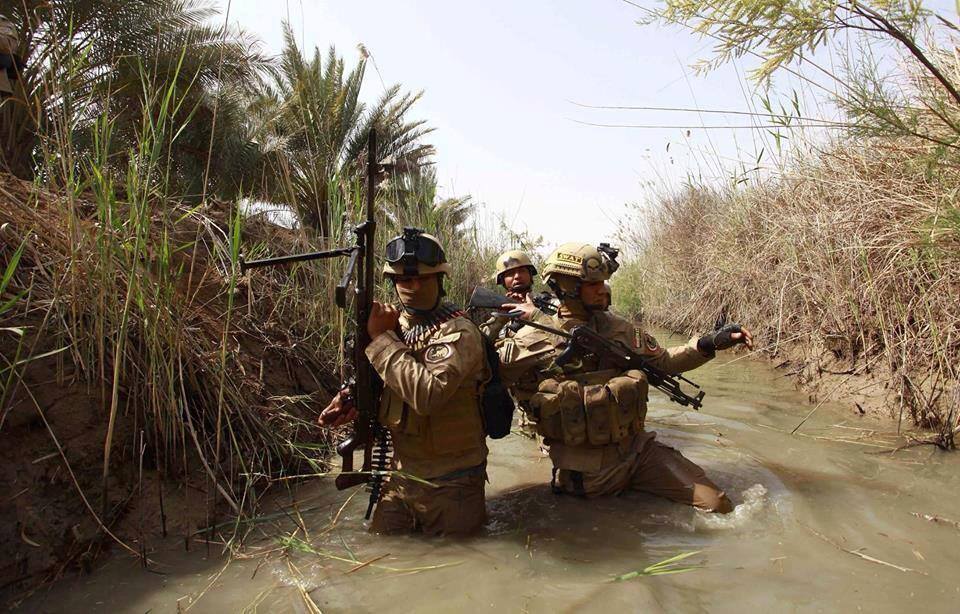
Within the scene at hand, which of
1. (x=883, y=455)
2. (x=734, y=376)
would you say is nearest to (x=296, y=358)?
(x=883, y=455)

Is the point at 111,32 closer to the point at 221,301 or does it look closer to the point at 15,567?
the point at 221,301

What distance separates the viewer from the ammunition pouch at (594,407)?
128 inches

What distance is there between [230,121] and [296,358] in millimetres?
7876

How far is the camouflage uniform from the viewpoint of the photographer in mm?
2807

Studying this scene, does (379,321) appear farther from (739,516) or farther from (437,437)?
(739,516)

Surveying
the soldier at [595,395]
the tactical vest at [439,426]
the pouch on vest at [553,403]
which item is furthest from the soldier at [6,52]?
the pouch on vest at [553,403]

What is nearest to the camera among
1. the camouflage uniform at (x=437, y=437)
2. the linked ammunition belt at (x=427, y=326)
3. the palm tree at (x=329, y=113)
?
the camouflage uniform at (x=437, y=437)

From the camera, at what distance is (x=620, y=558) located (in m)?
2.72

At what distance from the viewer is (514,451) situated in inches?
181

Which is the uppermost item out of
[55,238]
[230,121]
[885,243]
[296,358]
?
[230,121]

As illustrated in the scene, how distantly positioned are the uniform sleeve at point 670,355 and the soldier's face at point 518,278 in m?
1.84

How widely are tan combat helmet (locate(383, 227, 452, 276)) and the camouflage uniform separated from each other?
0.04 feet

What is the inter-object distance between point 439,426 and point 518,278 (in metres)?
2.71

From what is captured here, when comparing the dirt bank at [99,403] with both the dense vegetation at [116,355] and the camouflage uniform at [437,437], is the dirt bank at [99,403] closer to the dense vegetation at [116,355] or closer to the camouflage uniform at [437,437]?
the dense vegetation at [116,355]
